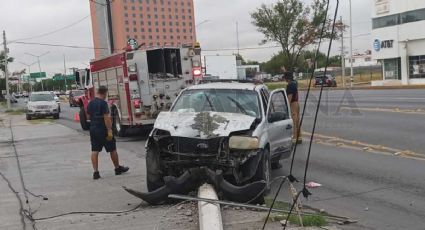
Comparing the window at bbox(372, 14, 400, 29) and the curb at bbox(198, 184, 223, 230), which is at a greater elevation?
the window at bbox(372, 14, 400, 29)

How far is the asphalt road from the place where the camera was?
22.8 ft

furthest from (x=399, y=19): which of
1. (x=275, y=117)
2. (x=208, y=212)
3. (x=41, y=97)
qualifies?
(x=208, y=212)

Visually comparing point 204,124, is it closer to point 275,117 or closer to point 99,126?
point 275,117

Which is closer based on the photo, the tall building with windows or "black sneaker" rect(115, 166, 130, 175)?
"black sneaker" rect(115, 166, 130, 175)

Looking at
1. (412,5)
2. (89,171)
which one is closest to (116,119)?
(89,171)

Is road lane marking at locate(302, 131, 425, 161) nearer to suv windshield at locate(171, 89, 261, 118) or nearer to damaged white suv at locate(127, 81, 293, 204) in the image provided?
damaged white suv at locate(127, 81, 293, 204)

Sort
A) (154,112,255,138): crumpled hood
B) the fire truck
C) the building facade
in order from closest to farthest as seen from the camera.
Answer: (154,112,255,138): crumpled hood, the fire truck, the building facade

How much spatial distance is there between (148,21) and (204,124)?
3649 cm

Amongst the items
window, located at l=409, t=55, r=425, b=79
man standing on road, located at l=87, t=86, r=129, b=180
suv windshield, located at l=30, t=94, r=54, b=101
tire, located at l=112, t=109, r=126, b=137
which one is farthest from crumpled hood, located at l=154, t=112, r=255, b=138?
window, located at l=409, t=55, r=425, b=79

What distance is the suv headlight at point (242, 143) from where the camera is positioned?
7.47 m

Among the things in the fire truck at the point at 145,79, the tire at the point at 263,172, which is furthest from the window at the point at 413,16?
the tire at the point at 263,172

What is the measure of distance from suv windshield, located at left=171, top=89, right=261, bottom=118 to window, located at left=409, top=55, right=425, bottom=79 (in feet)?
157

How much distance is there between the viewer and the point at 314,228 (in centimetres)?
617

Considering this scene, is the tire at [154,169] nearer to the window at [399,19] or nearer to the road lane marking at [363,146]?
the road lane marking at [363,146]
